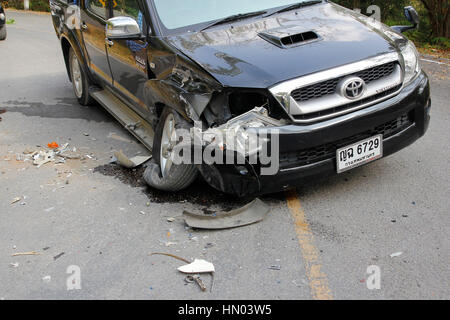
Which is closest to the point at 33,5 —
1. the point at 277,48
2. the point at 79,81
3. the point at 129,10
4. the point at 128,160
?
the point at 79,81

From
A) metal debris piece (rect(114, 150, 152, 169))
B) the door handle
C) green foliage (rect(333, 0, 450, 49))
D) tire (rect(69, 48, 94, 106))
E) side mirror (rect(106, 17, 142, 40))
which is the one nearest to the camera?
side mirror (rect(106, 17, 142, 40))

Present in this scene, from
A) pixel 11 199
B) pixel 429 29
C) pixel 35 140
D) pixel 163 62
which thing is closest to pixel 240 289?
pixel 163 62

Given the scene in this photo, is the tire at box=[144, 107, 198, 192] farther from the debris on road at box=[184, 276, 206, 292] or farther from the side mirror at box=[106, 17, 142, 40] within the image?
the debris on road at box=[184, 276, 206, 292]

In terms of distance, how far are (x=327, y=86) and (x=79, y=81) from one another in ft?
15.2

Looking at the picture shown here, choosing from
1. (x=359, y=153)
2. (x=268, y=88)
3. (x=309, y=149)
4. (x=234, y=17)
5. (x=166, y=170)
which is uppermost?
(x=234, y=17)

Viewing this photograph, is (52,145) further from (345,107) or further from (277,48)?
(345,107)

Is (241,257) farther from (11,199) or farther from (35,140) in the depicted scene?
(35,140)

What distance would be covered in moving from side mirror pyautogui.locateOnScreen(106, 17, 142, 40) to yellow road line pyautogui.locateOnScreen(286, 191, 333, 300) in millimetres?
1944

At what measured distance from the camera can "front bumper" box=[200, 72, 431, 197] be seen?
12.6ft

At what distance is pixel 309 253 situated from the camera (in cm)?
362

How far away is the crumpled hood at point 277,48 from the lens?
390 centimetres

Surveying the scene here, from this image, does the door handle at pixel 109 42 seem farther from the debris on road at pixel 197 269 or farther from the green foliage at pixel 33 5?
the green foliage at pixel 33 5

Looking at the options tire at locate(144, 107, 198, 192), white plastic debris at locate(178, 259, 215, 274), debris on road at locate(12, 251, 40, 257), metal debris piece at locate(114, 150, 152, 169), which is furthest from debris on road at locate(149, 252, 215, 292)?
metal debris piece at locate(114, 150, 152, 169)

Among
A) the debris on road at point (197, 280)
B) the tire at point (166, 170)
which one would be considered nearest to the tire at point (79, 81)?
the tire at point (166, 170)
